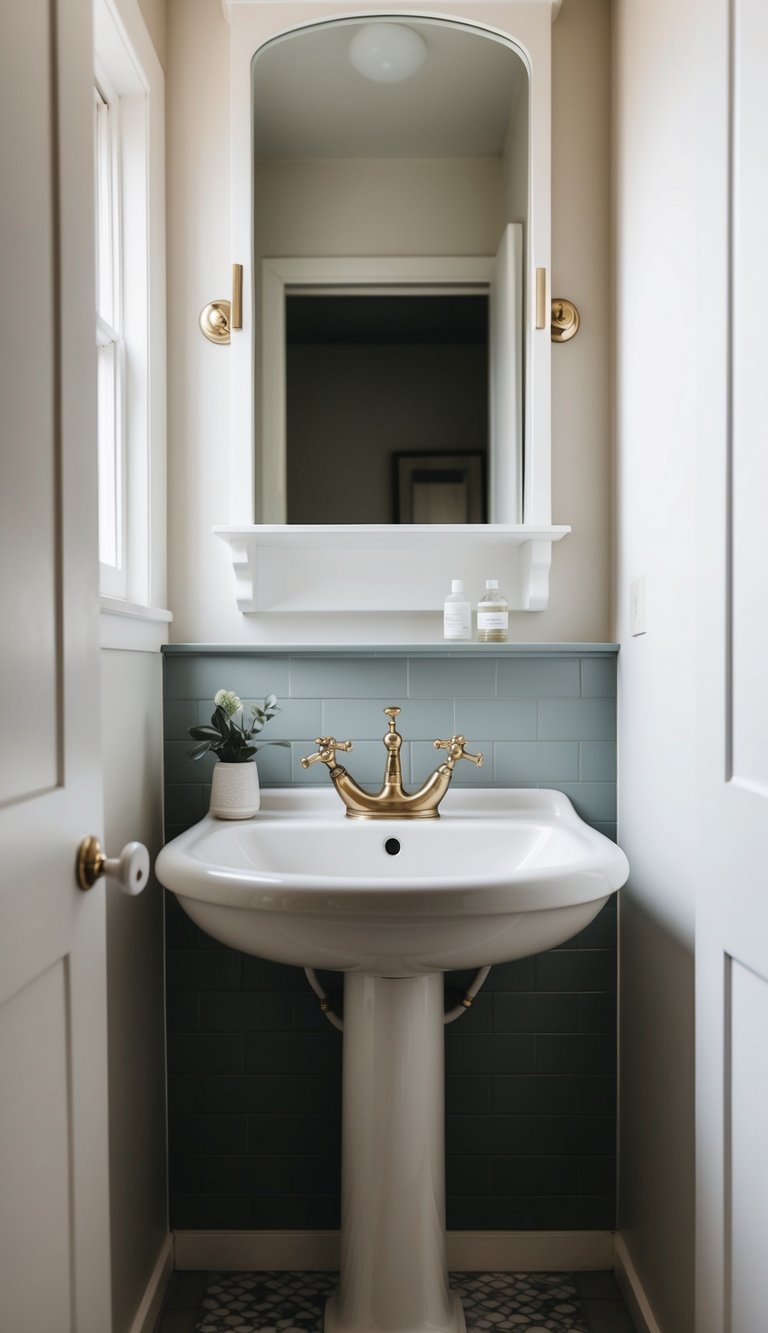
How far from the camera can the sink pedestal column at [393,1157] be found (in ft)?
4.55

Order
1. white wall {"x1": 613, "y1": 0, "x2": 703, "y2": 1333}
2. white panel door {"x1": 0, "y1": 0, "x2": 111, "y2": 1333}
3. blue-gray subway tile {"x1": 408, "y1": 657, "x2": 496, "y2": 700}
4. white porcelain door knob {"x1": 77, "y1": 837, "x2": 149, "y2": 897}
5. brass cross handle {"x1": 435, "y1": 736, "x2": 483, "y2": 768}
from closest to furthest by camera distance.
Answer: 1. white panel door {"x1": 0, "y1": 0, "x2": 111, "y2": 1333}
2. white porcelain door knob {"x1": 77, "y1": 837, "x2": 149, "y2": 897}
3. white wall {"x1": 613, "y1": 0, "x2": 703, "y2": 1333}
4. brass cross handle {"x1": 435, "y1": 736, "x2": 483, "y2": 768}
5. blue-gray subway tile {"x1": 408, "y1": 657, "x2": 496, "y2": 700}

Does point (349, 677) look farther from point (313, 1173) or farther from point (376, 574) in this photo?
point (313, 1173)

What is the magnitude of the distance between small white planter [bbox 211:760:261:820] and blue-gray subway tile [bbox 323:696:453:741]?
19 centimetres

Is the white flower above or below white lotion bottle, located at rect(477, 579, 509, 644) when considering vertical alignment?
below

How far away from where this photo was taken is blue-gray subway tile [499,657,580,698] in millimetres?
1708

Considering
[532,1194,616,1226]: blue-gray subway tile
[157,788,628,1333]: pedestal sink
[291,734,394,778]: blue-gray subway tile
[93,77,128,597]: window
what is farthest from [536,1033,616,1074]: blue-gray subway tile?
[93,77,128,597]: window

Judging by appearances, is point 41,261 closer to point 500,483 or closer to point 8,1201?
point 8,1201

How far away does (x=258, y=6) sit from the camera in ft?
5.46

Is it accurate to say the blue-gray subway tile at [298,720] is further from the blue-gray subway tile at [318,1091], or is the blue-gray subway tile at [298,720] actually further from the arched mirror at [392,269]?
the blue-gray subway tile at [318,1091]

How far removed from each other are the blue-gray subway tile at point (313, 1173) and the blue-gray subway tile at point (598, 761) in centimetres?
84

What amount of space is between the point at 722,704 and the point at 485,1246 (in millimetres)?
1250

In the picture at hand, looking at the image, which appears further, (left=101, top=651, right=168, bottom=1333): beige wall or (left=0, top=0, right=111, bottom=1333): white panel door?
(left=101, top=651, right=168, bottom=1333): beige wall

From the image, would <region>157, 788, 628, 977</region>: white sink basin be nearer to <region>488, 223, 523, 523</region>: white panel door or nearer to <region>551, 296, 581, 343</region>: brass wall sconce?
<region>488, 223, 523, 523</region>: white panel door

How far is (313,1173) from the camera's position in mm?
1722
